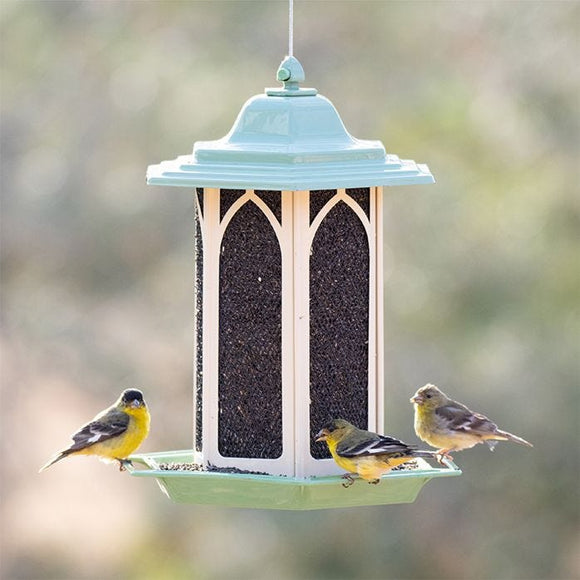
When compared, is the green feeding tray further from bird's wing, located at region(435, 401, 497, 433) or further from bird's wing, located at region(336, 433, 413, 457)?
bird's wing, located at region(435, 401, 497, 433)

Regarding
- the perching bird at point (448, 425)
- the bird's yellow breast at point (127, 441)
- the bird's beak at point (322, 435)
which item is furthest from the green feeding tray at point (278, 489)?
the perching bird at point (448, 425)

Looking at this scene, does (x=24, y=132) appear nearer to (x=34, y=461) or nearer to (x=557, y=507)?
(x=34, y=461)

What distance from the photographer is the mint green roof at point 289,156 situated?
204 inches

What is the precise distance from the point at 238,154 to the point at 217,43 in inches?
253

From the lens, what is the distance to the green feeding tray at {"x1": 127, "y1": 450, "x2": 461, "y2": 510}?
5.20 m

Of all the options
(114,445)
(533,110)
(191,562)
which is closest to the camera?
(114,445)

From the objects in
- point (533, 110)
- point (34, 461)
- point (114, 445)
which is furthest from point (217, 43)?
point (114, 445)

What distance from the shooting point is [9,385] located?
1199cm

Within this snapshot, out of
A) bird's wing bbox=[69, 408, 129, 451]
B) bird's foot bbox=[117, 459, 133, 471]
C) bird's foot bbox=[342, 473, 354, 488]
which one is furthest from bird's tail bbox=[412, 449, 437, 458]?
bird's wing bbox=[69, 408, 129, 451]

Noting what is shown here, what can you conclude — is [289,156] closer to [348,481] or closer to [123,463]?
[348,481]

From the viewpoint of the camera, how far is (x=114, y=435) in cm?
616

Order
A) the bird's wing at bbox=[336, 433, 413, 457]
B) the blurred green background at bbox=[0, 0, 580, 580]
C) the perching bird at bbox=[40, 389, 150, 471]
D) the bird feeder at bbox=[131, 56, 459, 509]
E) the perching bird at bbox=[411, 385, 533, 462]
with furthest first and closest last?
the blurred green background at bbox=[0, 0, 580, 580] → the perching bird at bbox=[411, 385, 533, 462] → the perching bird at bbox=[40, 389, 150, 471] → the bird feeder at bbox=[131, 56, 459, 509] → the bird's wing at bbox=[336, 433, 413, 457]

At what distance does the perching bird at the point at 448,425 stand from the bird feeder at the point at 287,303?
1.89ft

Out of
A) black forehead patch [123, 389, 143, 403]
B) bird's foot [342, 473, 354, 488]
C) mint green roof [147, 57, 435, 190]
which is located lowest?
bird's foot [342, 473, 354, 488]
